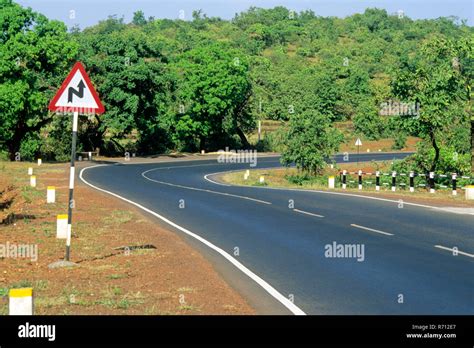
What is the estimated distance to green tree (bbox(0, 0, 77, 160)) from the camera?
180 ft

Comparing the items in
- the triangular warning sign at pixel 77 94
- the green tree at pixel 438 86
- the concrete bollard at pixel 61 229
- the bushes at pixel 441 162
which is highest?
the green tree at pixel 438 86

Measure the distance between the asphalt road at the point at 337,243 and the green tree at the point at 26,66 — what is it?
30.4 meters

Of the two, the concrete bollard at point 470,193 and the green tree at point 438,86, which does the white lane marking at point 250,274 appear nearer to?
the concrete bollard at point 470,193

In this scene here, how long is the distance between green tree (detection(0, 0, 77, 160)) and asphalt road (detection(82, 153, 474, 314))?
30.4m

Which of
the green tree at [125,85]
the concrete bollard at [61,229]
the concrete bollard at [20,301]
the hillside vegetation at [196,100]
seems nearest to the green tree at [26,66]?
the hillside vegetation at [196,100]

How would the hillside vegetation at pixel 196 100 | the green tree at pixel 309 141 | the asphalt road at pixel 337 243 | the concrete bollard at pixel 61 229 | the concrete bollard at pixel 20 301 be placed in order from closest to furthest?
the concrete bollard at pixel 20 301 → the asphalt road at pixel 337 243 → the concrete bollard at pixel 61 229 → the hillside vegetation at pixel 196 100 → the green tree at pixel 309 141

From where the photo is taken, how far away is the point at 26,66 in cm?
5975

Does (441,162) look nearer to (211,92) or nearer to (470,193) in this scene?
(470,193)

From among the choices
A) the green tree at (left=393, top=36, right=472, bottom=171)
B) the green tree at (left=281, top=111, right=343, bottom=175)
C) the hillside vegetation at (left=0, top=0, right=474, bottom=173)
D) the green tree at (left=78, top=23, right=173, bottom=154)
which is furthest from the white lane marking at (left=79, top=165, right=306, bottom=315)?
the green tree at (left=78, top=23, right=173, bottom=154)

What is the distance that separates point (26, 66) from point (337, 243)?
5012cm

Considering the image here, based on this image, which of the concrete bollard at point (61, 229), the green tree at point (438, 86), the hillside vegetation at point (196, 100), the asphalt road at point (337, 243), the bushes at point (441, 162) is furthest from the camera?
the bushes at point (441, 162)

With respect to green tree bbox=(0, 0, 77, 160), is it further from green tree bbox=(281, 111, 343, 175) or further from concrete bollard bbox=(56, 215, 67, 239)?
concrete bollard bbox=(56, 215, 67, 239)

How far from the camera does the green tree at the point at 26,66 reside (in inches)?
2165
